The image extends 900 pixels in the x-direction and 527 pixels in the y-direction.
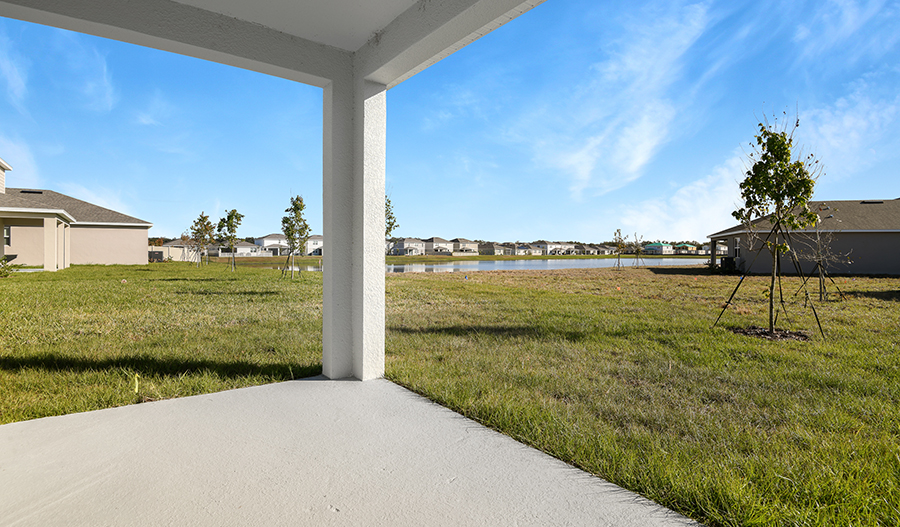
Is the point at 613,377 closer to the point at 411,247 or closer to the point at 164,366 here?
the point at 164,366

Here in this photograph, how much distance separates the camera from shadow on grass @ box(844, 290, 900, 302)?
1042cm

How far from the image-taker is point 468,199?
30.9 meters

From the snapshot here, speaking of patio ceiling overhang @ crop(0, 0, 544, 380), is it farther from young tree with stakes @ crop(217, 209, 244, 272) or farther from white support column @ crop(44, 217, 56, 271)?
white support column @ crop(44, 217, 56, 271)

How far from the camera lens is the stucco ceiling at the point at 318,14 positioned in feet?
9.88

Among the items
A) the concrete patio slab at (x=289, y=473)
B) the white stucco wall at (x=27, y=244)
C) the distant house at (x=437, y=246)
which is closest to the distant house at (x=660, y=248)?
the distant house at (x=437, y=246)

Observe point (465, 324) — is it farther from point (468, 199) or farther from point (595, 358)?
point (468, 199)

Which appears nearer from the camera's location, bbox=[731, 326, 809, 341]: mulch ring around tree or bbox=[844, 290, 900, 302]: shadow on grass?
bbox=[731, 326, 809, 341]: mulch ring around tree

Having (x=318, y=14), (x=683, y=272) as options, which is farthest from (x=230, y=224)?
(x=683, y=272)

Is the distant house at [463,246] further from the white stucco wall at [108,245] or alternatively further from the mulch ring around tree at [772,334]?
the mulch ring around tree at [772,334]

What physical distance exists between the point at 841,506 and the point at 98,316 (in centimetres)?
997

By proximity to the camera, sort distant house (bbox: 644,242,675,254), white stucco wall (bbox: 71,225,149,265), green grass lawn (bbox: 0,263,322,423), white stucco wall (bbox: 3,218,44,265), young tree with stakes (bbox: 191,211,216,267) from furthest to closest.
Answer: distant house (bbox: 644,242,675,254) < young tree with stakes (bbox: 191,211,216,267) < white stucco wall (bbox: 71,225,149,265) < white stucco wall (bbox: 3,218,44,265) < green grass lawn (bbox: 0,263,322,423)

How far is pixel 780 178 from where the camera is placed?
5.98 meters

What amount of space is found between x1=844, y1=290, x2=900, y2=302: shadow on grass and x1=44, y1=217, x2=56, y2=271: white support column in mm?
26423

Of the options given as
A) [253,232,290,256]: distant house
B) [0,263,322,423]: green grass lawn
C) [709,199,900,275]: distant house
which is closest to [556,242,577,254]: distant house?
[253,232,290,256]: distant house
